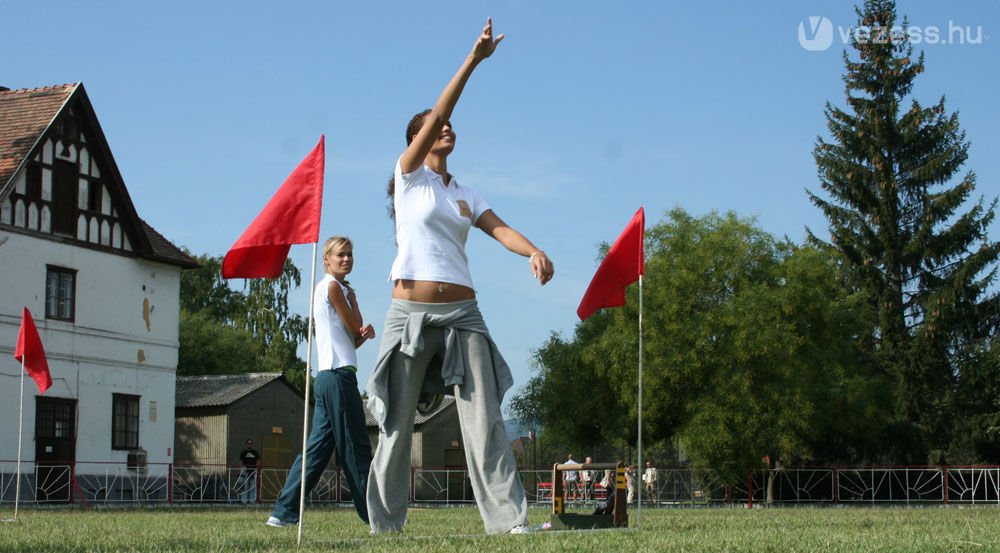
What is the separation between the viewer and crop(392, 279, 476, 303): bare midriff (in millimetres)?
7691

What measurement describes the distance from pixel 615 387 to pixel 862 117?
Result: 803 inches

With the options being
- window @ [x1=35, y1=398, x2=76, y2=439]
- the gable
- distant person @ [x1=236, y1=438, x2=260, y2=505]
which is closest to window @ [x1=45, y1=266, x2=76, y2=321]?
the gable

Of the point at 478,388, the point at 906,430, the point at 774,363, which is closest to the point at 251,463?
the point at 774,363

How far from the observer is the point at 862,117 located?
55.3 metres

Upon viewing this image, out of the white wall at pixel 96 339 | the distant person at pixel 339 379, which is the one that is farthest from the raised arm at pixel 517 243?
the white wall at pixel 96 339

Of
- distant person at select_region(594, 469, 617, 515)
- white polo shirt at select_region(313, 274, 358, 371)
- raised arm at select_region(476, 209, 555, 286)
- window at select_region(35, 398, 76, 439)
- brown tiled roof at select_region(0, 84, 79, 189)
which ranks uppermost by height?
brown tiled roof at select_region(0, 84, 79, 189)

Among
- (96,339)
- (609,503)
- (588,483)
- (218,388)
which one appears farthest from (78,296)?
(609,503)

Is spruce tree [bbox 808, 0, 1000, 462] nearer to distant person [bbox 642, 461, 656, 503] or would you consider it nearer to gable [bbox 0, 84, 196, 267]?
distant person [bbox 642, 461, 656, 503]

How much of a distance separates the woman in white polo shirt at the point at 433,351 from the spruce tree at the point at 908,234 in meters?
45.7

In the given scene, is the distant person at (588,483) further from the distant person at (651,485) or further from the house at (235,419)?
the house at (235,419)

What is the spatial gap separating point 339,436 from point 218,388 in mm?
45714

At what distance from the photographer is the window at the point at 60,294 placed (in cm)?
3650

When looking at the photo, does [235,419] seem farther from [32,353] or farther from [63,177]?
[32,353]

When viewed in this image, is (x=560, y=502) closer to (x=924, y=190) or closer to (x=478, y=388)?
(x=478, y=388)
